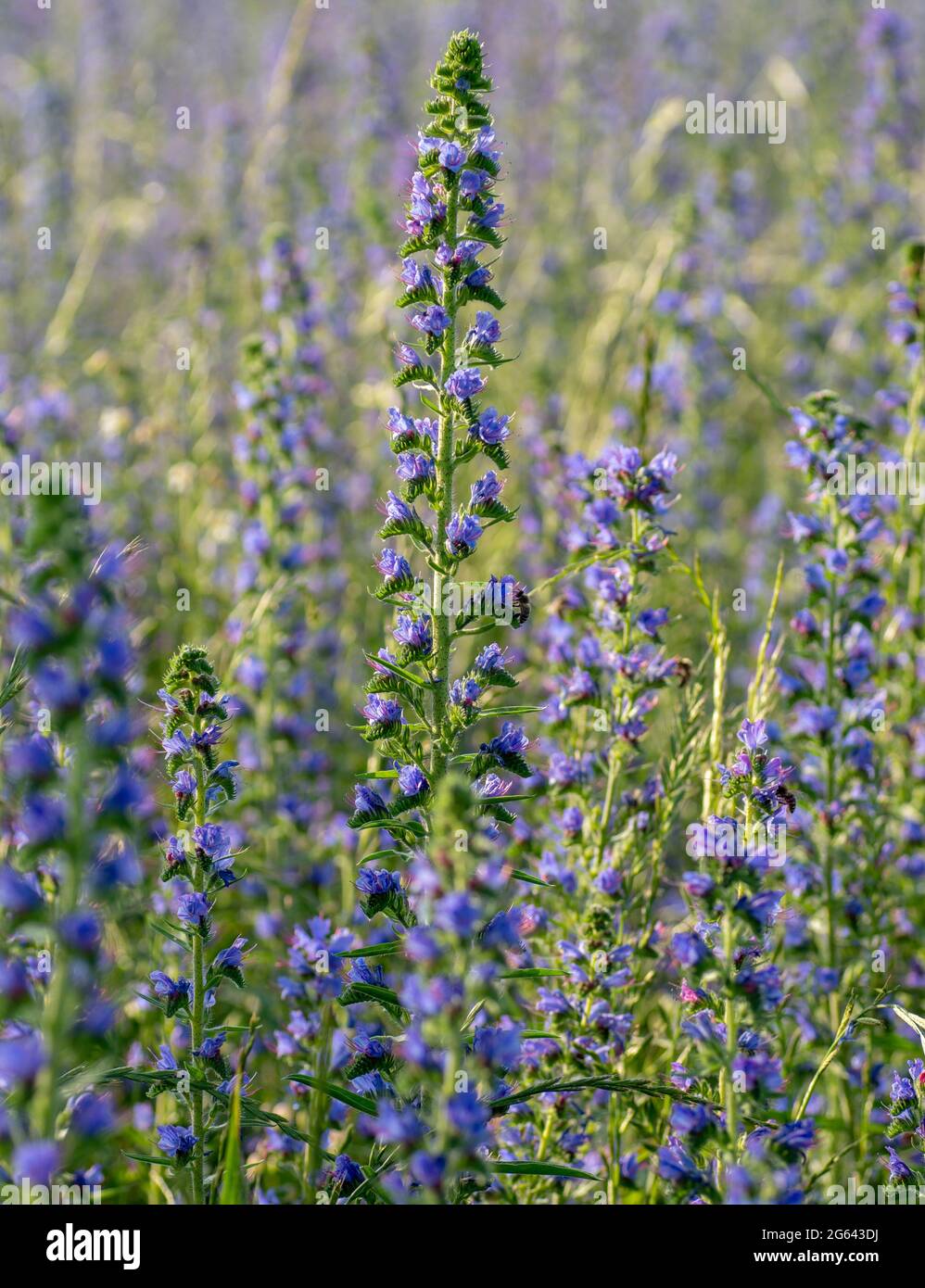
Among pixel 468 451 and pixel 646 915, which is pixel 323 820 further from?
pixel 468 451

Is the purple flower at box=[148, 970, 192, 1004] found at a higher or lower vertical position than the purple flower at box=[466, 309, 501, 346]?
lower

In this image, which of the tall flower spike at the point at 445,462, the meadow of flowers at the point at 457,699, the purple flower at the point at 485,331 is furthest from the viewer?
the purple flower at the point at 485,331

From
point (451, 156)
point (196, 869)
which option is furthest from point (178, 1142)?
point (451, 156)

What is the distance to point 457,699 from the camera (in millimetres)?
2988

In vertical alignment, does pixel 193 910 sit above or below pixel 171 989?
above

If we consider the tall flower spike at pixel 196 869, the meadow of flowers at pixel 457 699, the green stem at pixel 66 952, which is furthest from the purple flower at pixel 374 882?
the green stem at pixel 66 952

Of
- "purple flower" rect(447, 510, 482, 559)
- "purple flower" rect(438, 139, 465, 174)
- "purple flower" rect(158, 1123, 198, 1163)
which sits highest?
"purple flower" rect(438, 139, 465, 174)

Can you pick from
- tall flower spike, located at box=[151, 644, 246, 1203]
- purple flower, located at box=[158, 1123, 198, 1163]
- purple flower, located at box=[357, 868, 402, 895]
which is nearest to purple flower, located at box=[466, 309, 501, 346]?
tall flower spike, located at box=[151, 644, 246, 1203]

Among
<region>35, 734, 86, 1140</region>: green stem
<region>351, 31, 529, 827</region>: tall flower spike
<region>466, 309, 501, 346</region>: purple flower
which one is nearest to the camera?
<region>35, 734, 86, 1140</region>: green stem

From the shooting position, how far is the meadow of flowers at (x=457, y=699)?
239 cm

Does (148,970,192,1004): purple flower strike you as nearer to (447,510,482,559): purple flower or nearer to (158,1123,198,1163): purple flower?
(158,1123,198,1163): purple flower

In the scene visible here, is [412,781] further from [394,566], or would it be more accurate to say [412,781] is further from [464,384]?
[464,384]

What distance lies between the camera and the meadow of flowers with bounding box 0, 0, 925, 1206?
239 centimetres

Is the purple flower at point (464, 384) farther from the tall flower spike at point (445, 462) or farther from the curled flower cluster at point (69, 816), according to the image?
the curled flower cluster at point (69, 816)
